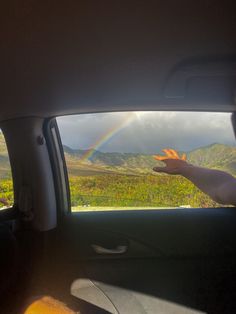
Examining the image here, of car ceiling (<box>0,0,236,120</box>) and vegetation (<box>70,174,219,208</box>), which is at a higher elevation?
car ceiling (<box>0,0,236,120</box>)

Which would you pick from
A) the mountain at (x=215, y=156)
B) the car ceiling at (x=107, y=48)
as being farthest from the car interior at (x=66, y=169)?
the mountain at (x=215, y=156)

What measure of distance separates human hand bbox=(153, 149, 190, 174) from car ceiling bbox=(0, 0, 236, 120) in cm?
40

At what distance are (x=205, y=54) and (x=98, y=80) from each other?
72 centimetres

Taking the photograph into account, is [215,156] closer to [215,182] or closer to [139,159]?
[139,159]

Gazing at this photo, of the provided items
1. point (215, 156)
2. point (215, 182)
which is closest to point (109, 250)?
point (215, 156)

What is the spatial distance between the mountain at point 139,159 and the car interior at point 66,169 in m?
0.19

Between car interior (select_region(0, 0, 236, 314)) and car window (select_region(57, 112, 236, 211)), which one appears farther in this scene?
car window (select_region(57, 112, 236, 211))

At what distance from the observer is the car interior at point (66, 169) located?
1.78 metres

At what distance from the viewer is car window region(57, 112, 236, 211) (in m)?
2.84

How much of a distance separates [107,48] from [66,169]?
1.54 m

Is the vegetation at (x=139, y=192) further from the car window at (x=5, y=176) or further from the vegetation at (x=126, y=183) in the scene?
the car window at (x=5, y=176)

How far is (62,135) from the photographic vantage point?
10.4 feet

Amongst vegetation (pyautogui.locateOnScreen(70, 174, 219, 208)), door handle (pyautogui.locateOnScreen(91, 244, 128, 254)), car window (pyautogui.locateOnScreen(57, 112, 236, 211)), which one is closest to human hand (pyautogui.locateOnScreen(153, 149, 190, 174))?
car window (pyautogui.locateOnScreen(57, 112, 236, 211))

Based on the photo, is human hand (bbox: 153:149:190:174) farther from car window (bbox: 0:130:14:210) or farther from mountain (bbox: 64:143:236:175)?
car window (bbox: 0:130:14:210)
